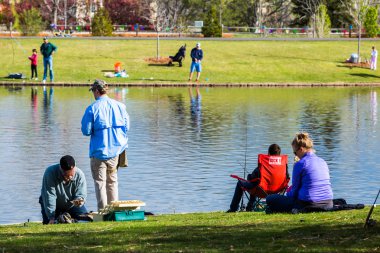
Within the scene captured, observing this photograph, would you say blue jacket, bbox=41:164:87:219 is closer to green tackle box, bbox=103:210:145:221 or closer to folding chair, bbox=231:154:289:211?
green tackle box, bbox=103:210:145:221

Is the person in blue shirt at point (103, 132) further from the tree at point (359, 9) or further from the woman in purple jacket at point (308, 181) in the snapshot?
the tree at point (359, 9)

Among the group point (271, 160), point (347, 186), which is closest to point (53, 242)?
point (271, 160)

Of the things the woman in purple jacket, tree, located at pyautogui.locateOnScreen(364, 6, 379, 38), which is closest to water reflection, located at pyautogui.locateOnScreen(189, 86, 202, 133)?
the woman in purple jacket

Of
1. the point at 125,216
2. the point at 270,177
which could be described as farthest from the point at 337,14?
the point at 125,216

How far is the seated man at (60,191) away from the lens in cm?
1279

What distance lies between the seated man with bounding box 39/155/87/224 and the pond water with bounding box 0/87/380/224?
216 cm

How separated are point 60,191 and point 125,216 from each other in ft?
3.06

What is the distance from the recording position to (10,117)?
3181cm

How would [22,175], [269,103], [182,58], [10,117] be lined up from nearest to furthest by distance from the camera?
1. [22,175]
2. [10,117]
3. [269,103]
4. [182,58]

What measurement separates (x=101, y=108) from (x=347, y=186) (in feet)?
20.2

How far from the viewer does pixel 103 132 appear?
46.0 feet

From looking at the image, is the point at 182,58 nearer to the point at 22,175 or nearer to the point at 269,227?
the point at 22,175

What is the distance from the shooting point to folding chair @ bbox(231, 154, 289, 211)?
1437 centimetres

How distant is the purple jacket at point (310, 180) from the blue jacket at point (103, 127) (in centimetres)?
283
